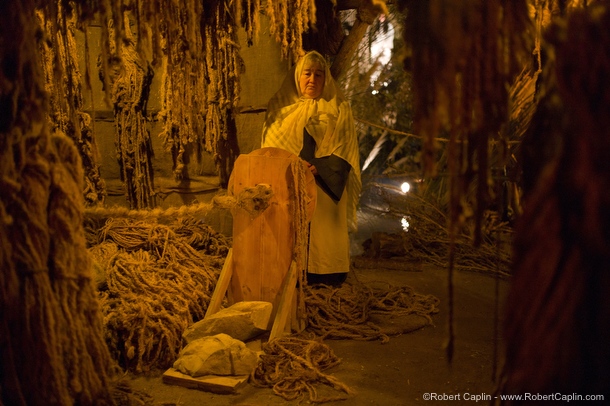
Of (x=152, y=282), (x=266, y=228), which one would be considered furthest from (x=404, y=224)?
(x=152, y=282)

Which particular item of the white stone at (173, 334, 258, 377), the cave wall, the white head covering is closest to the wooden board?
the white stone at (173, 334, 258, 377)

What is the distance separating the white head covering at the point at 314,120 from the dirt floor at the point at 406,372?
1.65 metres

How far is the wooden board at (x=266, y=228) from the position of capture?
3795mm

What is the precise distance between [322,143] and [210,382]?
2390 millimetres

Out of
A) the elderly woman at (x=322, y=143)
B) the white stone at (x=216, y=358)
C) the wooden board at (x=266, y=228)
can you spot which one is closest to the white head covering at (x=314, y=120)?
the elderly woman at (x=322, y=143)

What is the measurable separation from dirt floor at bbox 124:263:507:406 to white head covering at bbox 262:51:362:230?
5.42 ft

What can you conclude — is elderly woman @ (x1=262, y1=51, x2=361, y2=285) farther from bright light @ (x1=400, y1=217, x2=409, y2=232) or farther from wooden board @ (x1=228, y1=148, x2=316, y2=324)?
bright light @ (x1=400, y1=217, x2=409, y2=232)

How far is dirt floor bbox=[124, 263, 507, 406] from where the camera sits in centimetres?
299

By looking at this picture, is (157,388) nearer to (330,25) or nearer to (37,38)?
(37,38)

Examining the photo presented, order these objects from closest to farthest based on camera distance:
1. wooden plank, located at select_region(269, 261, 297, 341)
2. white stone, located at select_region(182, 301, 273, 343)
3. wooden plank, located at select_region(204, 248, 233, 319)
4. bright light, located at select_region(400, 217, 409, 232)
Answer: white stone, located at select_region(182, 301, 273, 343) < wooden plank, located at select_region(269, 261, 297, 341) < wooden plank, located at select_region(204, 248, 233, 319) < bright light, located at select_region(400, 217, 409, 232)

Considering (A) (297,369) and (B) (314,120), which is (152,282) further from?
(B) (314,120)

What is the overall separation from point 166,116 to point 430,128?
3.73 m

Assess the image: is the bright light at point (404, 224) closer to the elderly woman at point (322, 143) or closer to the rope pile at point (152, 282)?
the elderly woman at point (322, 143)

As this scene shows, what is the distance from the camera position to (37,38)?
201cm
